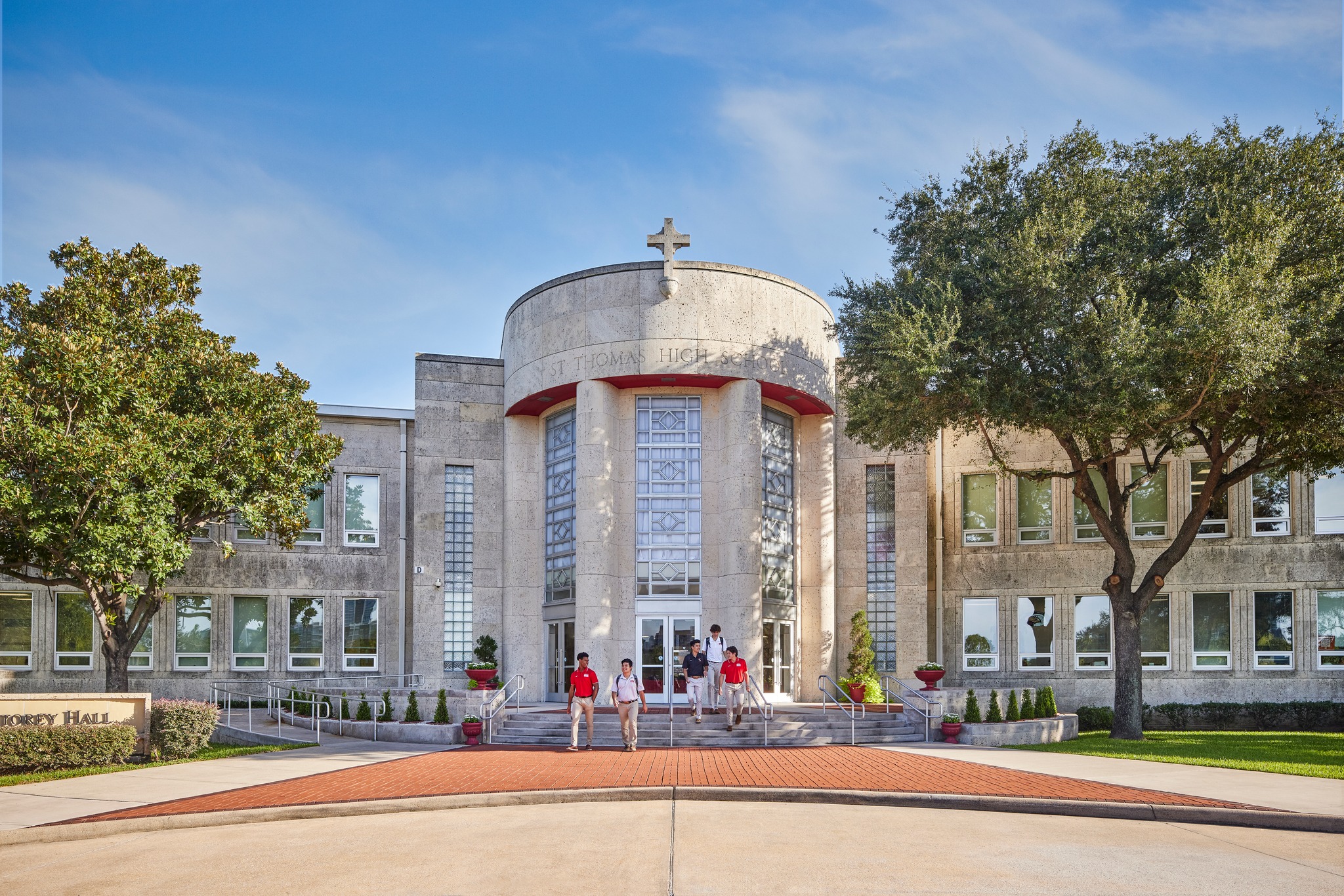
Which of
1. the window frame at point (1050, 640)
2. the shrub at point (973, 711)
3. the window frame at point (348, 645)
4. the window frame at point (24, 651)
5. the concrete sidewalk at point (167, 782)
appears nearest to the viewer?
the concrete sidewalk at point (167, 782)

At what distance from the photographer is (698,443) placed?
25.7m

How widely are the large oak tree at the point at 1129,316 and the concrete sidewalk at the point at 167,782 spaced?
1158cm

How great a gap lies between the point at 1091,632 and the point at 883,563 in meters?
5.40

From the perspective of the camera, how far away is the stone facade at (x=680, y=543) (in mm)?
24891

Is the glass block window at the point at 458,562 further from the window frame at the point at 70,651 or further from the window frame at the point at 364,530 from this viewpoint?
the window frame at the point at 70,651

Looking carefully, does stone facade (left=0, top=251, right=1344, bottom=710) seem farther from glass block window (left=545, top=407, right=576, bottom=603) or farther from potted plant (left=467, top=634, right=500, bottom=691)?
potted plant (left=467, top=634, right=500, bottom=691)

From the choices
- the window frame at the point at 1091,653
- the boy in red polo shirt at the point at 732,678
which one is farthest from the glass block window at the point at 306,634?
the window frame at the point at 1091,653

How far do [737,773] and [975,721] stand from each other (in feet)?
24.9

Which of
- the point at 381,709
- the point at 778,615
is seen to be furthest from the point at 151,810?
Result: the point at 778,615

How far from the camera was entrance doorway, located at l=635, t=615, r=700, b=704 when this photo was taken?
80.4ft

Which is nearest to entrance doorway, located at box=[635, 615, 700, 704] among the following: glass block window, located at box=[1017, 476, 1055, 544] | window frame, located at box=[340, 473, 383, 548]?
window frame, located at box=[340, 473, 383, 548]

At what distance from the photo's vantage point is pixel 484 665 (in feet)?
81.2

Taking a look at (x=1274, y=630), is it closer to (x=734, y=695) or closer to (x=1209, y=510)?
(x=1209, y=510)

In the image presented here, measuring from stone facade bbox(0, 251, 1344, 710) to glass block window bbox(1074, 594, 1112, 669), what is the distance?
0.25 m
